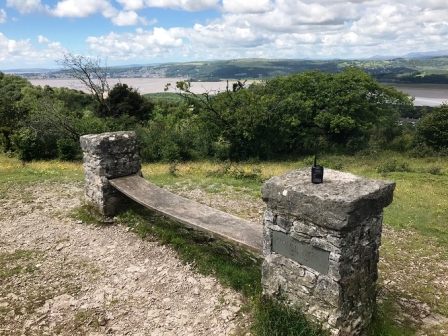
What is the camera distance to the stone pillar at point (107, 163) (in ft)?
24.3

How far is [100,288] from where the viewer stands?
5.30 m

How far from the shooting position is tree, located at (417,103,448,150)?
90.8ft

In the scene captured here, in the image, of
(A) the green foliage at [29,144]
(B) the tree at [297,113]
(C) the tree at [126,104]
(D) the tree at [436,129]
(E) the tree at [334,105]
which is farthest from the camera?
(C) the tree at [126,104]

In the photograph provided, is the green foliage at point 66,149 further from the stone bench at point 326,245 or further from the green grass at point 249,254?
the stone bench at point 326,245

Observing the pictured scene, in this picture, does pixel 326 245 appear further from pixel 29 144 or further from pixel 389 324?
pixel 29 144

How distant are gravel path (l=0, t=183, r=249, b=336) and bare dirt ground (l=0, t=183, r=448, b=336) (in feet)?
0.05

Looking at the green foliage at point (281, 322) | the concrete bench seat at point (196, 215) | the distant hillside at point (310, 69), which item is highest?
the distant hillside at point (310, 69)

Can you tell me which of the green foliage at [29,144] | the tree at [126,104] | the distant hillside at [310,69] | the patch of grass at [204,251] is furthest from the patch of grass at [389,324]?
the distant hillside at [310,69]

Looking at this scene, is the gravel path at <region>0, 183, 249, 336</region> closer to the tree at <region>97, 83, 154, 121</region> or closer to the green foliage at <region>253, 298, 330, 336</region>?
the green foliage at <region>253, 298, 330, 336</region>

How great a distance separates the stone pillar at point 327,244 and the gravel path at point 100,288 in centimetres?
101

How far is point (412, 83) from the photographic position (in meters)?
74.8

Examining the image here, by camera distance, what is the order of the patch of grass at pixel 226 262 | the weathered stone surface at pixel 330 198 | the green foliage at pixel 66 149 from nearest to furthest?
1. the weathered stone surface at pixel 330 198
2. the patch of grass at pixel 226 262
3. the green foliage at pixel 66 149

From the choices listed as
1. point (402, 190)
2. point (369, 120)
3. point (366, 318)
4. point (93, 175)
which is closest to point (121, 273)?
point (93, 175)

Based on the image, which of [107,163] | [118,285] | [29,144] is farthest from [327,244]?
[29,144]
